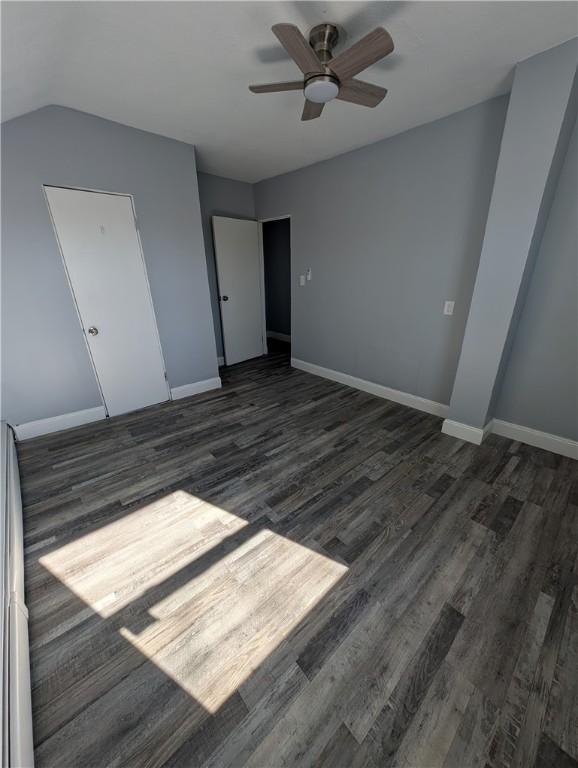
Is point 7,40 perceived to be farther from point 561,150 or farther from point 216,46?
point 561,150

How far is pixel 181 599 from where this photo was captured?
1.44 m

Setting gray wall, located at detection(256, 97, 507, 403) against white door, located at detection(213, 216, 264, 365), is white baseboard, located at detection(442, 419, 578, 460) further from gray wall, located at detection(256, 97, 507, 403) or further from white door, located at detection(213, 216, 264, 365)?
white door, located at detection(213, 216, 264, 365)

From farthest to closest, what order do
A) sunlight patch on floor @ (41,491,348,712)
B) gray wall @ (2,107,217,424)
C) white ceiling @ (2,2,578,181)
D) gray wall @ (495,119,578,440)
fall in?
gray wall @ (2,107,217,424) < gray wall @ (495,119,578,440) < white ceiling @ (2,2,578,181) < sunlight patch on floor @ (41,491,348,712)

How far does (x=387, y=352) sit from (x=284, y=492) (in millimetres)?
2082

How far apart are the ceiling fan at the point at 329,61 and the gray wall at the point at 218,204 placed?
256cm

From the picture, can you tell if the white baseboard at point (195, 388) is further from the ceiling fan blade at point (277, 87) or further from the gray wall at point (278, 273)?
the ceiling fan blade at point (277, 87)

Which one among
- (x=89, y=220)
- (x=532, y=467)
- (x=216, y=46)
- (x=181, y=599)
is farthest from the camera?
(x=89, y=220)

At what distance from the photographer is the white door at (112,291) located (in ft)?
8.69

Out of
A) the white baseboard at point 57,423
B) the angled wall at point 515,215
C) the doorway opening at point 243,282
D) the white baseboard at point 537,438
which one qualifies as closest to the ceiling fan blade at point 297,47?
the angled wall at point 515,215

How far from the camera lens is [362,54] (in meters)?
1.46

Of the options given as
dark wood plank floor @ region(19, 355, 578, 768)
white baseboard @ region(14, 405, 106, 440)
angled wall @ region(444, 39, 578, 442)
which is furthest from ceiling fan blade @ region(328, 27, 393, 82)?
white baseboard @ region(14, 405, 106, 440)

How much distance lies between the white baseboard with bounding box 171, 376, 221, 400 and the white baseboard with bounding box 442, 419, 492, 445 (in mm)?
2712

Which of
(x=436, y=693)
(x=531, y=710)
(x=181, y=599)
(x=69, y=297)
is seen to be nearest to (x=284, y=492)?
(x=181, y=599)

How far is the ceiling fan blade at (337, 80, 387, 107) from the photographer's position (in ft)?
5.60
